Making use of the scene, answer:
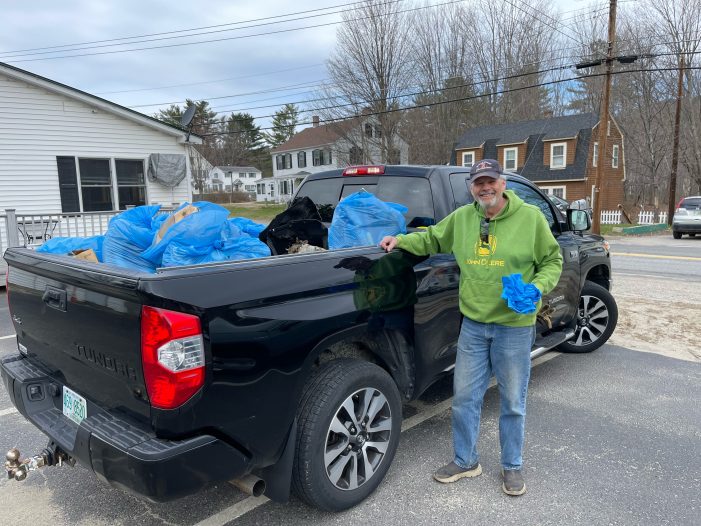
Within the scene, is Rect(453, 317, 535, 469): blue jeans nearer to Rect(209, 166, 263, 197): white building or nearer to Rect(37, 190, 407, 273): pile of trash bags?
Rect(37, 190, 407, 273): pile of trash bags

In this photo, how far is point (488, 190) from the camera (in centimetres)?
273

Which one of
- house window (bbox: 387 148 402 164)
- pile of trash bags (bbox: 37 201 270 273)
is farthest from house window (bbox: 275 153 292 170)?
pile of trash bags (bbox: 37 201 270 273)

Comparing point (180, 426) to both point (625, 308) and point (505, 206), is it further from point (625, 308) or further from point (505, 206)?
point (625, 308)

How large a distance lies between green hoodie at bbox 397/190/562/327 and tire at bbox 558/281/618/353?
2628 millimetres

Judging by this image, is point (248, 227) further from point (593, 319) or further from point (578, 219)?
point (593, 319)

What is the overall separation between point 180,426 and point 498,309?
1.69m

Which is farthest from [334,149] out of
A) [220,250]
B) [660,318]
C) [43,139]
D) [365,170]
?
[220,250]

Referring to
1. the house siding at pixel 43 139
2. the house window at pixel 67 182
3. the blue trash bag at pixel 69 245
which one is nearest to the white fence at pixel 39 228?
the house window at pixel 67 182

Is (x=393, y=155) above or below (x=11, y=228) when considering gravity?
above

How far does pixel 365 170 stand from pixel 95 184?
11.6 metres

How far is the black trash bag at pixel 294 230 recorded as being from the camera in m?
3.59

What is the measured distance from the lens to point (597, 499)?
2811 mm

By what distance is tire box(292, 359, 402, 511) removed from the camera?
96.7 inches

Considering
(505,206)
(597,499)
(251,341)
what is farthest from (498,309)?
(251,341)
